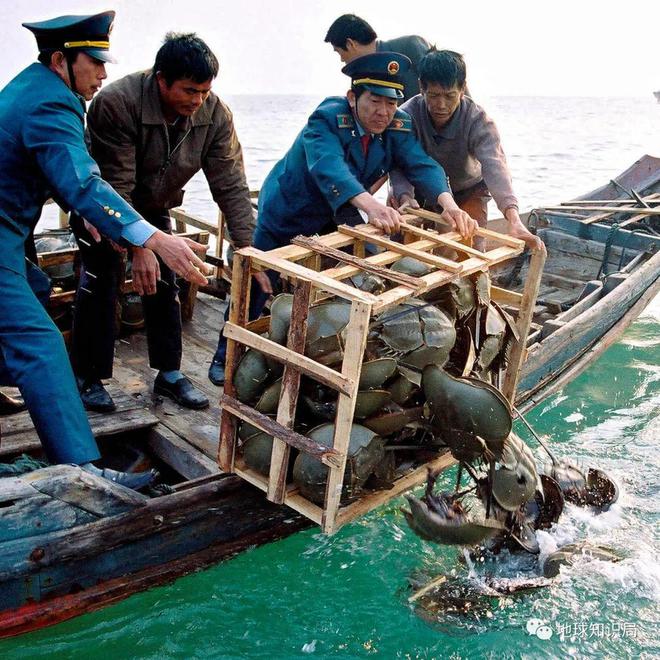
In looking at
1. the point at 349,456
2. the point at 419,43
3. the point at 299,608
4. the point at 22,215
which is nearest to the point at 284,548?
the point at 299,608

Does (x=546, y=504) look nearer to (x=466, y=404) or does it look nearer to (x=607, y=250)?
(x=466, y=404)

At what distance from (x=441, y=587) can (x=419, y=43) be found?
464 cm

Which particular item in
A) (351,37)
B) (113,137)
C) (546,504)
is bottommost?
(546,504)

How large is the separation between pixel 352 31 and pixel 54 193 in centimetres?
335

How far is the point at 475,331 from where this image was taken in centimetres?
415

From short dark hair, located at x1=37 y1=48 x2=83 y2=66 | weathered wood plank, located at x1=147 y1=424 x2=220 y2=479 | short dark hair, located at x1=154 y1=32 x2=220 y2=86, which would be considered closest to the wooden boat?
weathered wood plank, located at x1=147 y1=424 x2=220 y2=479

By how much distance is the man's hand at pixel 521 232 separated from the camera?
4484 millimetres

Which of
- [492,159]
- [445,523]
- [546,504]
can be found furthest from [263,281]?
[546,504]

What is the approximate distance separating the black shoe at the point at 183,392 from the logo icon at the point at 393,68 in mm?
2291

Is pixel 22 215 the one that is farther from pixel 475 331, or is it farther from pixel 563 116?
pixel 563 116

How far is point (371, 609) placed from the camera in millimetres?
4316

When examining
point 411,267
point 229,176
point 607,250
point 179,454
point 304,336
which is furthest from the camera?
point 607,250

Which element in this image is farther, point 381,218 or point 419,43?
point 419,43

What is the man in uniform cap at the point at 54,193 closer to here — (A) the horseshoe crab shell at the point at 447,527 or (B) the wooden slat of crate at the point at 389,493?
(B) the wooden slat of crate at the point at 389,493
